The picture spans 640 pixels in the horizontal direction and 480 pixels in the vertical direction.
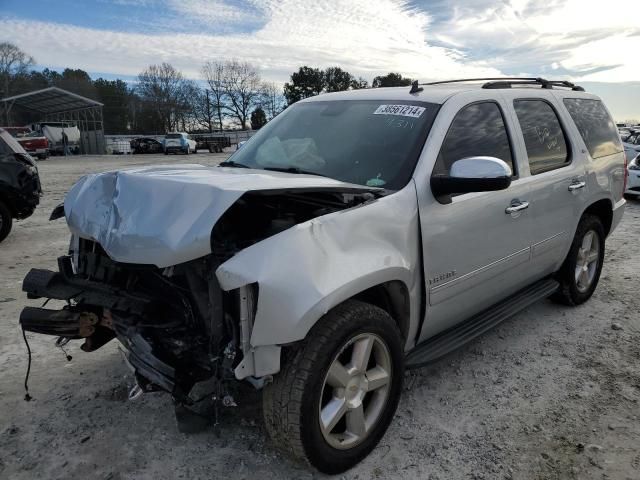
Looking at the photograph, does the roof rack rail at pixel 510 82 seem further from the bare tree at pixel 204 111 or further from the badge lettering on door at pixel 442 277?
the bare tree at pixel 204 111

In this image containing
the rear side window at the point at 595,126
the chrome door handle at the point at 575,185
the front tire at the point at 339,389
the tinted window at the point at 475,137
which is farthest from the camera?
the rear side window at the point at 595,126

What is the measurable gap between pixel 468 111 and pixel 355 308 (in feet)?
5.39

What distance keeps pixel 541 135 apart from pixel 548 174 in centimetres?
31

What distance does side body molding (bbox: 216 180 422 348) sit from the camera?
1.99 metres

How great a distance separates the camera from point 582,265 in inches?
178

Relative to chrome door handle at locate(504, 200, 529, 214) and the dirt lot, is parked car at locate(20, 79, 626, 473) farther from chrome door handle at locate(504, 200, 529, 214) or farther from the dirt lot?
the dirt lot

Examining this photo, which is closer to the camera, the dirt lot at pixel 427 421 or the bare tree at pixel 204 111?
the dirt lot at pixel 427 421

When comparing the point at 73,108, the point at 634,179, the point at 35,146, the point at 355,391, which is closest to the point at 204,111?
the point at 73,108

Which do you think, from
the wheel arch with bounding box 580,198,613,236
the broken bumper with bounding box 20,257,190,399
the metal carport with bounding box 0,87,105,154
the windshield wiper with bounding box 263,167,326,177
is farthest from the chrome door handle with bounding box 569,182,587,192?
the metal carport with bounding box 0,87,105,154

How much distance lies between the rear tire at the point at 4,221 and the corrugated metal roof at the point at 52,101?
109 ft

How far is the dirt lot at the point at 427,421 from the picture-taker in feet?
8.16

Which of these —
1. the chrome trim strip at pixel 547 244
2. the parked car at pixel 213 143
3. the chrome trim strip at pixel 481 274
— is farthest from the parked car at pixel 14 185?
the parked car at pixel 213 143

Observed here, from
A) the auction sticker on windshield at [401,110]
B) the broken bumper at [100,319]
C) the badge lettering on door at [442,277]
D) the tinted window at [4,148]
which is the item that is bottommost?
the broken bumper at [100,319]

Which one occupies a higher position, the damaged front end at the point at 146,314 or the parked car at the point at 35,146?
the damaged front end at the point at 146,314
